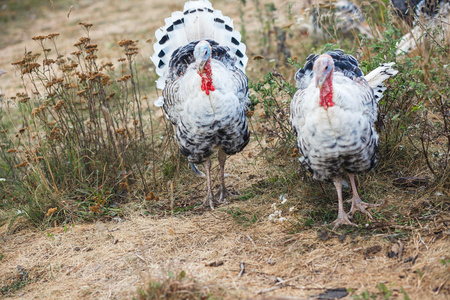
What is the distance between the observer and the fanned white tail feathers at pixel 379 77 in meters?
4.03

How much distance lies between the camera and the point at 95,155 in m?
5.01

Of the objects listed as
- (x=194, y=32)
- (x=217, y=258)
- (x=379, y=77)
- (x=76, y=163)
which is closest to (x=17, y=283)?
(x=76, y=163)

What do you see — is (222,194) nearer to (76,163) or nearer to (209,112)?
(209,112)

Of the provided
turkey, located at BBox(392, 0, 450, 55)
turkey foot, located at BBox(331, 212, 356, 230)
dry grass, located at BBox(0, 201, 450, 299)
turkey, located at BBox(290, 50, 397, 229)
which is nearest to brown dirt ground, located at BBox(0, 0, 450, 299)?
dry grass, located at BBox(0, 201, 450, 299)

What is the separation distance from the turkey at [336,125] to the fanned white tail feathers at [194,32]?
1532 mm

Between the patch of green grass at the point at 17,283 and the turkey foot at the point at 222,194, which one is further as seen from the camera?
the turkey foot at the point at 222,194

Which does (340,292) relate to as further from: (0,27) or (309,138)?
(0,27)

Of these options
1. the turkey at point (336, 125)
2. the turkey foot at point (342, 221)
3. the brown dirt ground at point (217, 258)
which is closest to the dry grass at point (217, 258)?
the brown dirt ground at point (217, 258)

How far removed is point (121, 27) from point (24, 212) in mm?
7949

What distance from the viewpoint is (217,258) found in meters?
3.63

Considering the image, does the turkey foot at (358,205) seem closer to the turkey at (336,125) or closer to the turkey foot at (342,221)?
the turkey at (336,125)

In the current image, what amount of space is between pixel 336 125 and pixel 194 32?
2362mm

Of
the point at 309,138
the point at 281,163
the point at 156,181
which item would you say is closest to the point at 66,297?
the point at 156,181

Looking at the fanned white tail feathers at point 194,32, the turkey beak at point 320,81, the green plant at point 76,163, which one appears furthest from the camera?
the fanned white tail feathers at point 194,32
